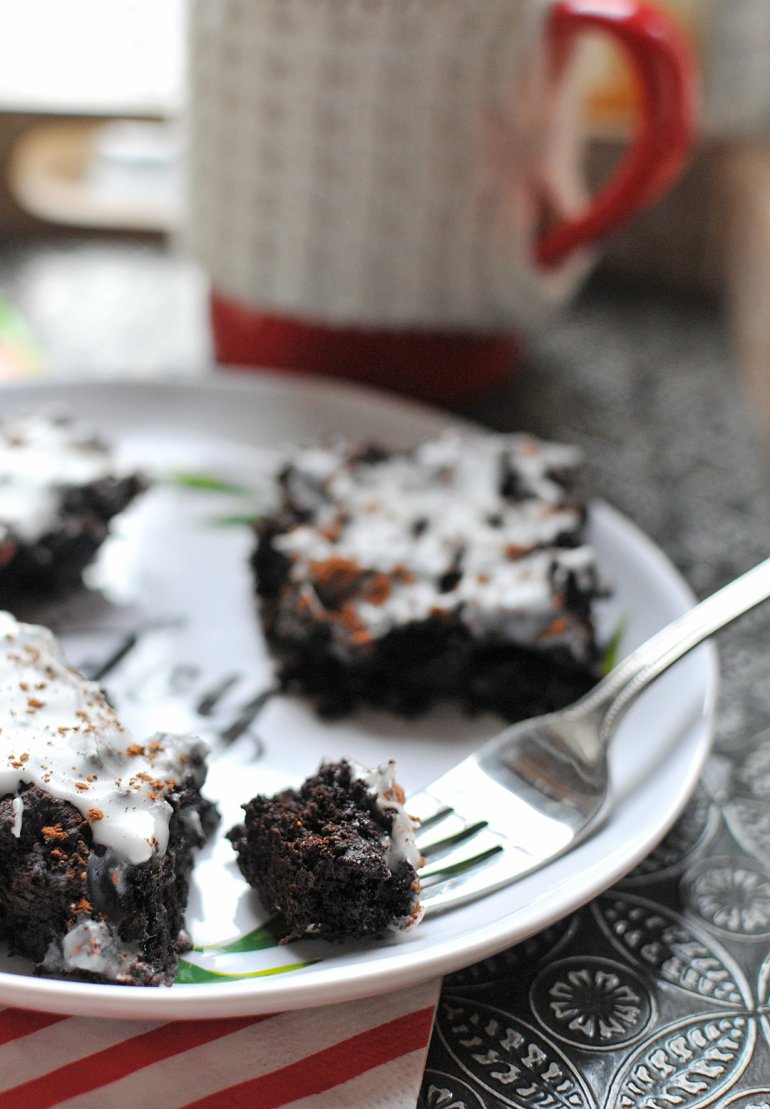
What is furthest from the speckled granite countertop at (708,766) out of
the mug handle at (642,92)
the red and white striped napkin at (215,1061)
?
the mug handle at (642,92)

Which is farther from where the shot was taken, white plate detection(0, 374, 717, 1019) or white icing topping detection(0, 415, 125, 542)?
white icing topping detection(0, 415, 125, 542)

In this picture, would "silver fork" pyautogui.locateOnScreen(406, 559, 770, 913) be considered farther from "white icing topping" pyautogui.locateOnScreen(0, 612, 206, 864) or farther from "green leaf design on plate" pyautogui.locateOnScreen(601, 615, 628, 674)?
"white icing topping" pyautogui.locateOnScreen(0, 612, 206, 864)

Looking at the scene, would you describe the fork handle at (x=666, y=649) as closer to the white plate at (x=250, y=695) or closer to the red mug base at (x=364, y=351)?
the white plate at (x=250, y=695)

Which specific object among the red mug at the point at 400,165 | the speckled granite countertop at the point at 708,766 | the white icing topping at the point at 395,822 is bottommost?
the speckled granite countertop at the point at 708,766

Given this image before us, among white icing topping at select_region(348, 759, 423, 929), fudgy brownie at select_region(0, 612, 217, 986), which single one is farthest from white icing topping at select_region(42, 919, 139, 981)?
white icing topping at select_region(348, 759, 423, 929)

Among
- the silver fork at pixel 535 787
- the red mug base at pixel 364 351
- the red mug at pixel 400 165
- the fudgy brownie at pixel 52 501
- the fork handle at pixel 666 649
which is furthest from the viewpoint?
the red mug base at pixel 364 351

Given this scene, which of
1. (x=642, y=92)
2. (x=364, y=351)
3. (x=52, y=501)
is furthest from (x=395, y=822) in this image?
(x=642, y=92)
